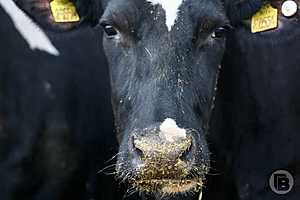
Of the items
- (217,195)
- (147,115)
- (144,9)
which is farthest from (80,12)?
(217,195)

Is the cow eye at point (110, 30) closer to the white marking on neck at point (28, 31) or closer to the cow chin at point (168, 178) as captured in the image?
the cow chin at point (168, 178)

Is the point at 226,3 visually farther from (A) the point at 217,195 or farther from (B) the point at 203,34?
(A) the point at 217,195

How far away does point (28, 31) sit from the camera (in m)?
4.76

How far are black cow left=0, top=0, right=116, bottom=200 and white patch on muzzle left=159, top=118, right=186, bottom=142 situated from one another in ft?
4.44

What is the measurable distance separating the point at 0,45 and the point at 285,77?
1546 mm

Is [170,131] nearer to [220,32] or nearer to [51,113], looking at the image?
[220,32]

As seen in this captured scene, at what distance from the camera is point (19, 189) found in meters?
4.64

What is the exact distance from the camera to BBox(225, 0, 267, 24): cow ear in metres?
4.07

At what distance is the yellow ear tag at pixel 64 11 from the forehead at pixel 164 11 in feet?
1.66

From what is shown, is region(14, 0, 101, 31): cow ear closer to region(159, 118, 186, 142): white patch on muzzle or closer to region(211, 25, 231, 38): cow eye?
region(211, 25, 231, 38): cow eye

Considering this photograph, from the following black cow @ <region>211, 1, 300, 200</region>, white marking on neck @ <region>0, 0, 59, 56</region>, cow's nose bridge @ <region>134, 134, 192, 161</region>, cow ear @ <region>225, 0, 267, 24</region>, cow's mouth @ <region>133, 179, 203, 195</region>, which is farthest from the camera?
white marking on neck @ <region>0, 0, 59, 56</region>

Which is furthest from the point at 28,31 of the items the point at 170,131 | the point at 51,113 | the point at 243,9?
the point at 170,131

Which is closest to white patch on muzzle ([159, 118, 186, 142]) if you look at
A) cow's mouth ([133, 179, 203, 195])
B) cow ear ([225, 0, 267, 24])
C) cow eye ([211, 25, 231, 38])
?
cow's mouth ([133, 179, 203, 195])

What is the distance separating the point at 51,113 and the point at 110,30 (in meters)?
1.03
